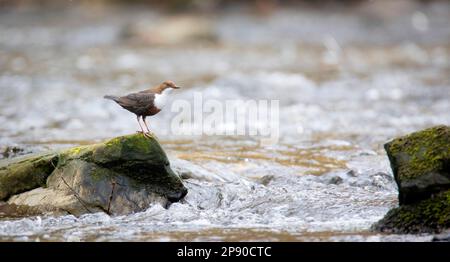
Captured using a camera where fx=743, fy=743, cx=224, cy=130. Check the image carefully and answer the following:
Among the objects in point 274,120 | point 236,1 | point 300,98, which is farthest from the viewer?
point 236,1

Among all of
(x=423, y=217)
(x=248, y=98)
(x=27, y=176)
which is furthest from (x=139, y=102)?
(x=248, y=98)

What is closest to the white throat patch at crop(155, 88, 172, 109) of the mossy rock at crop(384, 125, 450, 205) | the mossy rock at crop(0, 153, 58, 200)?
the mossy rock at crop(0, 153, 58, 200)

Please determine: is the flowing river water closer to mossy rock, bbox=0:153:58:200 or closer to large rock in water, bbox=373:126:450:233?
large rock in water, bbox=373:126:450:233

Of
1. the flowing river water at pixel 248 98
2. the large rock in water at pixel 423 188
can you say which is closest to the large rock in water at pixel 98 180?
the flowing river water at pixel 248 98

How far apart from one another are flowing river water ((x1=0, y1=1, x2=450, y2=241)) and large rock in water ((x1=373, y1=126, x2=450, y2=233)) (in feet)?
0.71

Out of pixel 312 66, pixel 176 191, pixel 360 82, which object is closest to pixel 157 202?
pixel 176 191

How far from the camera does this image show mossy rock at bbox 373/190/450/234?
5.39m

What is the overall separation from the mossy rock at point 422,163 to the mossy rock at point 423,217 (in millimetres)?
62

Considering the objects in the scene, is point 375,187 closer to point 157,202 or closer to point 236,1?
point 157,202

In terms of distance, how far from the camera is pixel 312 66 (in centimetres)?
1680

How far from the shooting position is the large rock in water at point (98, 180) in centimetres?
636

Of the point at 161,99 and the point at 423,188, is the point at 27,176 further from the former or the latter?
the point at 423,188
